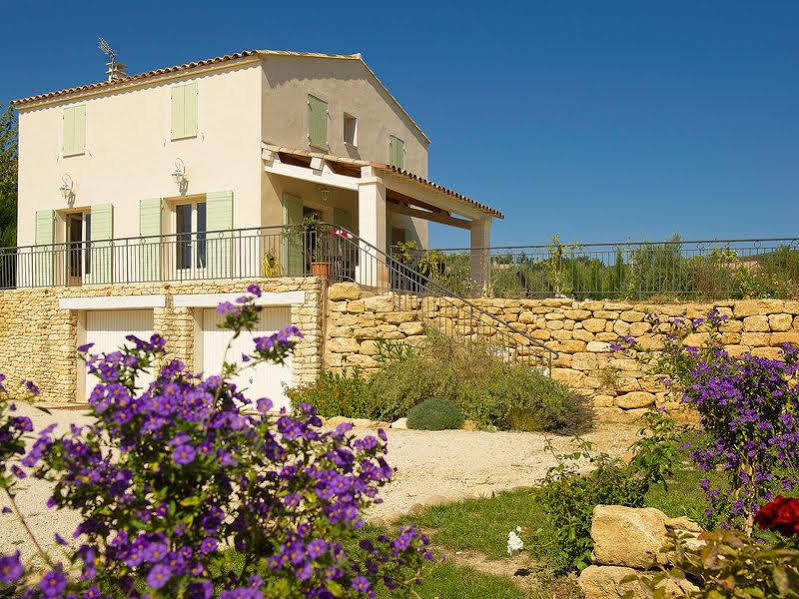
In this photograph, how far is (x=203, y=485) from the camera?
2.62m

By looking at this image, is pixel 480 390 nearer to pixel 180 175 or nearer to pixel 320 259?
pixel 320 259

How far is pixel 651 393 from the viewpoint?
41.5ft

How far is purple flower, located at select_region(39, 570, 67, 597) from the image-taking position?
2067 mm

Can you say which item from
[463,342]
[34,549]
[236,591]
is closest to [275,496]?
[236,591]

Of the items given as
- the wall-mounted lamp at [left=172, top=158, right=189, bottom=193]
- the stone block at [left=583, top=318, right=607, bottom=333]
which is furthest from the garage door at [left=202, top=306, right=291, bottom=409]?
the stone block at [left=583, top=318, right=607, bottom=333]

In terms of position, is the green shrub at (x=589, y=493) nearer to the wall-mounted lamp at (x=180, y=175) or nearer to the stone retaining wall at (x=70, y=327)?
the stone retaining wall at (x=70, y=327)

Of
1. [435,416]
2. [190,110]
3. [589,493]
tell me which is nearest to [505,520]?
[589,493]

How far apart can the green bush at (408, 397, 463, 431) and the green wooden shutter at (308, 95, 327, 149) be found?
8.40 meters

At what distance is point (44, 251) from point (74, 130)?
10.2 ft

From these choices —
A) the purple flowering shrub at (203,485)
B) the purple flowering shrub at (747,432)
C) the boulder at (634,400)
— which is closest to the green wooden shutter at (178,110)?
the boulder at (634,400)

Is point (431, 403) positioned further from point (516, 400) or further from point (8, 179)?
point (8, 179)

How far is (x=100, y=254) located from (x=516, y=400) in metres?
11.2

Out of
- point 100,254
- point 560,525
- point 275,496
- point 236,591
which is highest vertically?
point 100,254

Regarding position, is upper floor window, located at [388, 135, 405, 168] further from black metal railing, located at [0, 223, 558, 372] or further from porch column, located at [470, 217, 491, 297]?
black metal railing, located at [0, 223, 558, 372]
